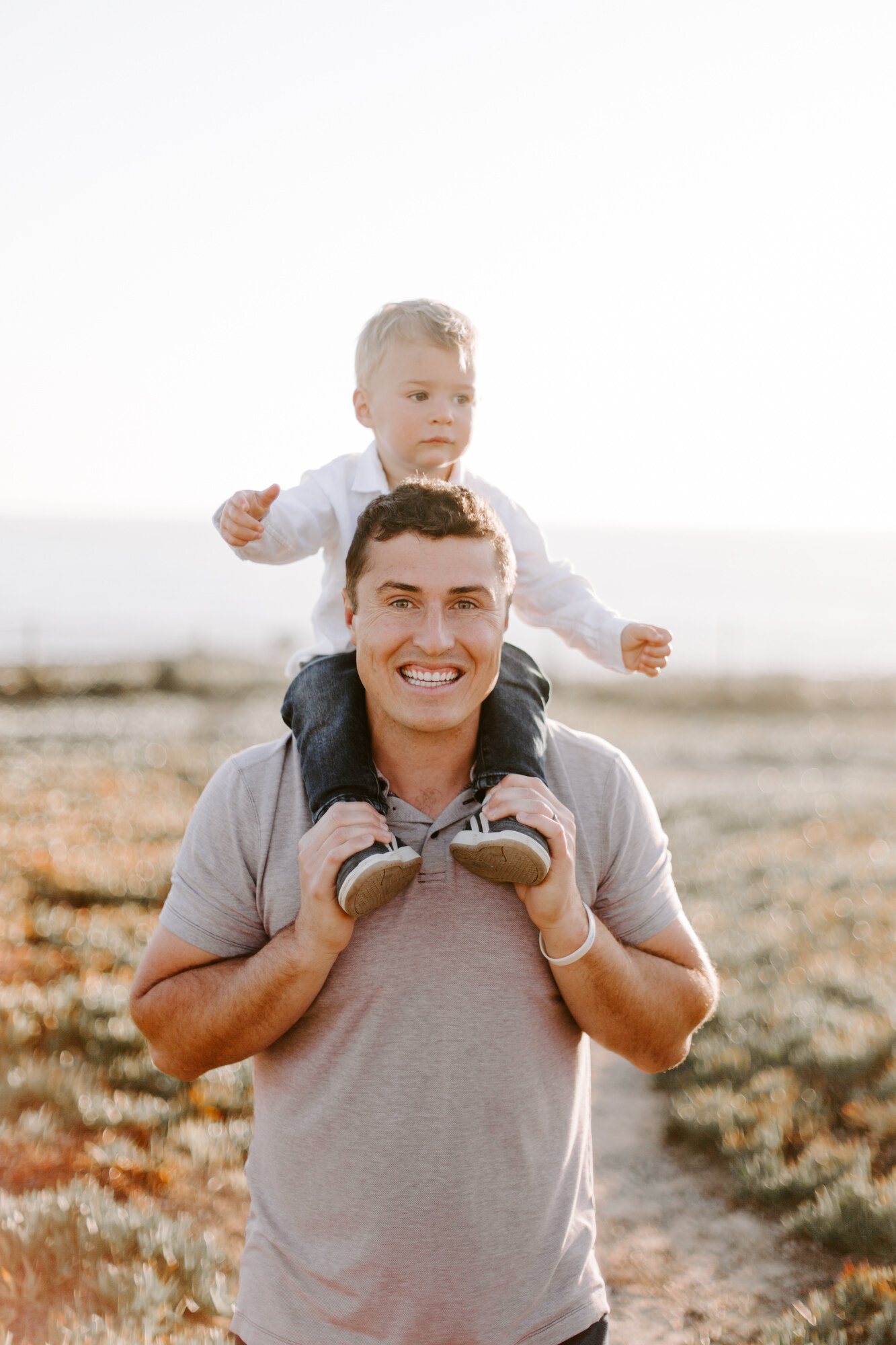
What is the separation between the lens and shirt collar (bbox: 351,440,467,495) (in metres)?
3.54

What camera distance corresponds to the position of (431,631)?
2369 mm

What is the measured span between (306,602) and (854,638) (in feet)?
161

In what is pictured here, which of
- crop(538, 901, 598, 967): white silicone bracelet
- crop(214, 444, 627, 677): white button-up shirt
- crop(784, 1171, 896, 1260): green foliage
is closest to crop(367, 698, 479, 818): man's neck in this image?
crop(538, 901, 598, 967): white silicone bracelet

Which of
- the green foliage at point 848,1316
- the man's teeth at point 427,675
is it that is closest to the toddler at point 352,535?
the man's teeth at point 427,675

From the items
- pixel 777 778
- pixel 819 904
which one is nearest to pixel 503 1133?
pixel 819 904

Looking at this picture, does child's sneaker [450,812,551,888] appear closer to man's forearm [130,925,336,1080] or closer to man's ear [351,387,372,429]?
man's forearm [130,925,336,1080]

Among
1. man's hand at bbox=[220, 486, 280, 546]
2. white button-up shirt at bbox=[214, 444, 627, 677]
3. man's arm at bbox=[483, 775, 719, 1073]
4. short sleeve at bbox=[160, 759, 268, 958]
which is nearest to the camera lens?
man's arm at bbox=[483, 775, 719, 1073]

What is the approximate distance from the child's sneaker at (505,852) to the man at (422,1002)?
0.03 meters

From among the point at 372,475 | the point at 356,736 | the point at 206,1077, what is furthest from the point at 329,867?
the point at 206,1077

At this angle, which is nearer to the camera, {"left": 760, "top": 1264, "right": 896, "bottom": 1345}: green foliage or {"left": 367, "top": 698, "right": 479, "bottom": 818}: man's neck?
{"left": 367, "top": 698, "right": 479, "bottom": 818}: man's neck

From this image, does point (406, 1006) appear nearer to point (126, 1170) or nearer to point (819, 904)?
point (126, 1170)

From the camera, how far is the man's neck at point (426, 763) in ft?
8.31

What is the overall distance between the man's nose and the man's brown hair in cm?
19

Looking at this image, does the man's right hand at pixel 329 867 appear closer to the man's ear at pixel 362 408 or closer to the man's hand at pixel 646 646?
the man's hand at pixel 646 646
